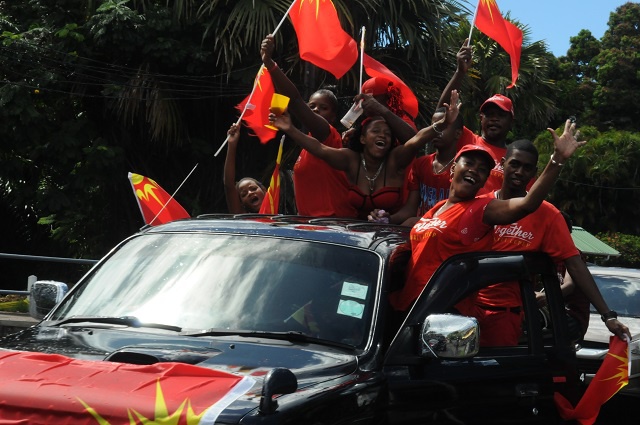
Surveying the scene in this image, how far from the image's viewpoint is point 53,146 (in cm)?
1719

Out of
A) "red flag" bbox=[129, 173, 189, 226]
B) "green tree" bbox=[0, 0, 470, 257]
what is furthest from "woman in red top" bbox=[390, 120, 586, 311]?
"green tree" bbox=[0, 0, 470, 257]

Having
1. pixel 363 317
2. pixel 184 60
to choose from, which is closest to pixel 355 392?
pixel 363 317

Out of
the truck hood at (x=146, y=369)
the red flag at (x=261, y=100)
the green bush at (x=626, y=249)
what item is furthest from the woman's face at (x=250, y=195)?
the green bush at (x=626, y=249)

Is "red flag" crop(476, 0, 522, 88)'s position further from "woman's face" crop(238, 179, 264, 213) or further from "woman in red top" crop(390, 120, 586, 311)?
"woman in red top" crop(390, 120, 586, 311)

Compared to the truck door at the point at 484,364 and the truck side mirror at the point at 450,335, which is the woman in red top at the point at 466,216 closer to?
the truck door at the point at 484,364

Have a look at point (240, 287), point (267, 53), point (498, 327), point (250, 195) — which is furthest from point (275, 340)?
point (250, 195)

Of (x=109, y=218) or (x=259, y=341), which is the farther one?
(x=109, y=218)

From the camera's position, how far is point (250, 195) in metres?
8.02

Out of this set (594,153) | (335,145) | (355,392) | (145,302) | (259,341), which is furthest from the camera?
(594,153)

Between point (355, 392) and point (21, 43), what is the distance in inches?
565

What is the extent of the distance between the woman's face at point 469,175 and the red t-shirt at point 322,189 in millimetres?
1445

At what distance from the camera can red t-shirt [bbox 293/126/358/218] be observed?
21.7 ft

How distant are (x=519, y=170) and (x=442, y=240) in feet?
3.66

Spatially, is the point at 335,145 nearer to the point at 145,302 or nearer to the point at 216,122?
the point at 145,302
